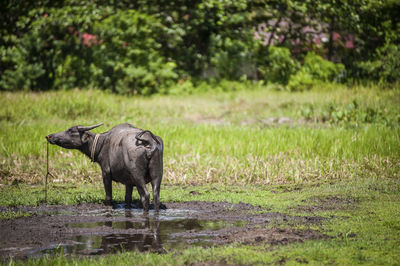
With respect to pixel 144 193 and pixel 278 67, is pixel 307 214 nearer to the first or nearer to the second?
pixel 144 193

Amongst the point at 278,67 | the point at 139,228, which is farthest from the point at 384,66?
the point at 139,228

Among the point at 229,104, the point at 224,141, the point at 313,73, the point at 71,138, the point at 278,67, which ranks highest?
the point at 71,138

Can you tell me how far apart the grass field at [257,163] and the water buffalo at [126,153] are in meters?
0.72

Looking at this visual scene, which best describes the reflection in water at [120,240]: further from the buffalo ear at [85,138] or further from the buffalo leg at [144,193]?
the buffalo ear at [85,138]

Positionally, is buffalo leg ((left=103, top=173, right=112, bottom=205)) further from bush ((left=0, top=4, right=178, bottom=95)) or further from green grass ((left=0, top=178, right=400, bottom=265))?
bush ((left=0, top=4, right=178, bottom=95))

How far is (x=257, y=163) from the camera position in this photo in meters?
9.48

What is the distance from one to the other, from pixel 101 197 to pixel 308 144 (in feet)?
14.6

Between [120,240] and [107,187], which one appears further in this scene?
[107,187]

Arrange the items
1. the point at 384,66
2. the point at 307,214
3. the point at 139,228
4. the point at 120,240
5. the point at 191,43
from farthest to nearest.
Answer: the point at 191,43, the point at 384,66, the point at 307,214, the point at 139,228, the point at 120,240

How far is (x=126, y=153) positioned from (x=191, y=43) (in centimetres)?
1477

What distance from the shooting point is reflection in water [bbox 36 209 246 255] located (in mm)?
5145

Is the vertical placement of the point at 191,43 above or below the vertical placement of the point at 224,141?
below

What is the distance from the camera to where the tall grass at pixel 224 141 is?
9148 mm

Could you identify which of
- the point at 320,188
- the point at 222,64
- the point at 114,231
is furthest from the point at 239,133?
the point at 222,64
